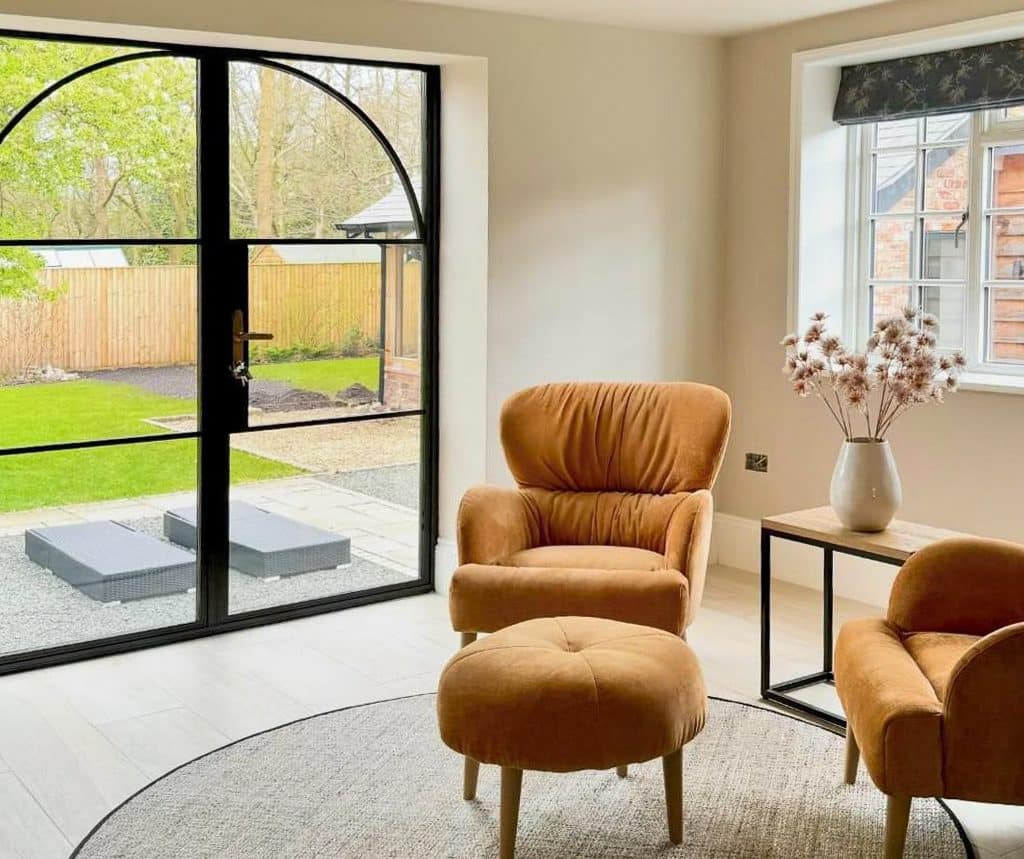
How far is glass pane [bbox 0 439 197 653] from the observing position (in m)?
4.27

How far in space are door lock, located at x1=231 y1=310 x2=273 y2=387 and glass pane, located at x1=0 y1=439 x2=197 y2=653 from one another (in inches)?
11.4

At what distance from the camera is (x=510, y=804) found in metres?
2.85

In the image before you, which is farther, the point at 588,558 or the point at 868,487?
the point at 588,558

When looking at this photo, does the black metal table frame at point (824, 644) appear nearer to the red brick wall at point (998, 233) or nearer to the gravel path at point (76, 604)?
the red brick wall at point (998, 233)

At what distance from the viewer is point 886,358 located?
12.8 feet

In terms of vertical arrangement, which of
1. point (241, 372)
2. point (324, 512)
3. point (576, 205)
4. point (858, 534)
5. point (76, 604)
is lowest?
point (76, 604)

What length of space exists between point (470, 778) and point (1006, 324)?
2.79 metres

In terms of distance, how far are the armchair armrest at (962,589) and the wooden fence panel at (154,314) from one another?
8.01ft

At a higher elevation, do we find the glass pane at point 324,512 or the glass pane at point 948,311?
the glass pane at point 948,311

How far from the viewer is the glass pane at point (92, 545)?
14.0 feet

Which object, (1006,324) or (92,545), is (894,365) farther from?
(92,545)

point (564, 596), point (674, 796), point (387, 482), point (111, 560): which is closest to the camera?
point (674, 796)

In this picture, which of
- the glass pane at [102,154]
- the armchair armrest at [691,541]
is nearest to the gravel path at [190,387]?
the glass pane at [102,154]

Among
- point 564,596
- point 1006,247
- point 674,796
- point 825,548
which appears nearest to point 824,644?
point 825,548
